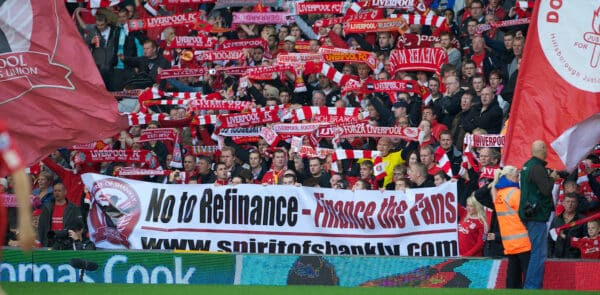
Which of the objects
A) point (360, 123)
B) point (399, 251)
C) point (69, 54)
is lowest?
point (399, 251)

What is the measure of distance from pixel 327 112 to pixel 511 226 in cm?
585

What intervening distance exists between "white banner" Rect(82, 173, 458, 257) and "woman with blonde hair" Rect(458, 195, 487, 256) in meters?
0.10

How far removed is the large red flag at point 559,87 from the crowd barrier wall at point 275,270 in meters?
1.32

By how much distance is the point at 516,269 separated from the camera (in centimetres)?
1457

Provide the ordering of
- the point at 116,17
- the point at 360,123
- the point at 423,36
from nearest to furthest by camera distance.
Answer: the point at 360,123 < the point at 423,36 < the point at 116,17

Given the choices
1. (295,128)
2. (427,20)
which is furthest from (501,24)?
(295,128)

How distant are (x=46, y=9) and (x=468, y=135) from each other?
6.01 meters

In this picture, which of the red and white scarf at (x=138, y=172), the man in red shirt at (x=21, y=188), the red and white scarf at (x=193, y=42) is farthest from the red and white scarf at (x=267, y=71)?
the man in red shirt at (x=21, y=188)

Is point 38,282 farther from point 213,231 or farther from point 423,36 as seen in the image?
point 423,36

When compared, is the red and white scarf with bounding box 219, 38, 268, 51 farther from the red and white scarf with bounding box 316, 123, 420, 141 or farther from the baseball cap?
the baseball cap

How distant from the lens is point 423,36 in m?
21.6

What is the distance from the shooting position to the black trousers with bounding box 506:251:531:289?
14.5 m

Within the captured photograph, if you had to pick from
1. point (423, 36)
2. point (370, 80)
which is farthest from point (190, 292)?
point (423, 36)

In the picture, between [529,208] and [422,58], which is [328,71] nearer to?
[422,58]
